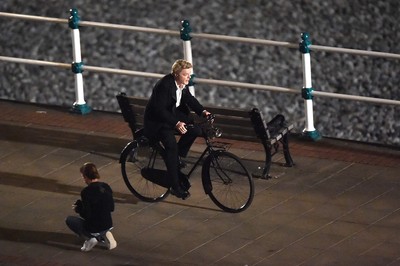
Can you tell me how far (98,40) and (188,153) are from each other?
24.8 feet

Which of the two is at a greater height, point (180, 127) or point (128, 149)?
point (180, 127)

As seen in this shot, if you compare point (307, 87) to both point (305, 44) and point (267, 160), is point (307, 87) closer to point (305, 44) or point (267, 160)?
point (305, 44)

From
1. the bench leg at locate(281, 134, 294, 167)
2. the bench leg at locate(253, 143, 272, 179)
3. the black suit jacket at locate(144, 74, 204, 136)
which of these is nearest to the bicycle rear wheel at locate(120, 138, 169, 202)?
the black suit jacket at locate(144, 74, 204, 136)

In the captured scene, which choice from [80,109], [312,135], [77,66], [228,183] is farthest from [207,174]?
[77,66]

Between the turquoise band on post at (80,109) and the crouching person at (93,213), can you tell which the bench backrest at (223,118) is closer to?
the crouching person at (93,213)

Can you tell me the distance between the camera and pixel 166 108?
1609cm

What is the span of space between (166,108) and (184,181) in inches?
36.6

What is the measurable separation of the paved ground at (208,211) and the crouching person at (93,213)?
146 millimetres

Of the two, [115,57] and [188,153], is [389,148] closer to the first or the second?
[188,153]

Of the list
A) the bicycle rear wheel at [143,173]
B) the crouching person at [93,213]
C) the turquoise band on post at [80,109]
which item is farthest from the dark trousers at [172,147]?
the turquoise band on post at [80,109]

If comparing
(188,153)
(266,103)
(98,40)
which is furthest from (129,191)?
(98,40)

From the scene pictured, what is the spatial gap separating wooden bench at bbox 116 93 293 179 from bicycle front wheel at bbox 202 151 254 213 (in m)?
0.81

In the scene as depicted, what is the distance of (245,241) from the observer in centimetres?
1549

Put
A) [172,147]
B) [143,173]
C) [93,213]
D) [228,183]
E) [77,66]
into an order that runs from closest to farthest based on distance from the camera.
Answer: [93,213] < [172,147] < [228,183] < [143,173] < [77,66]
